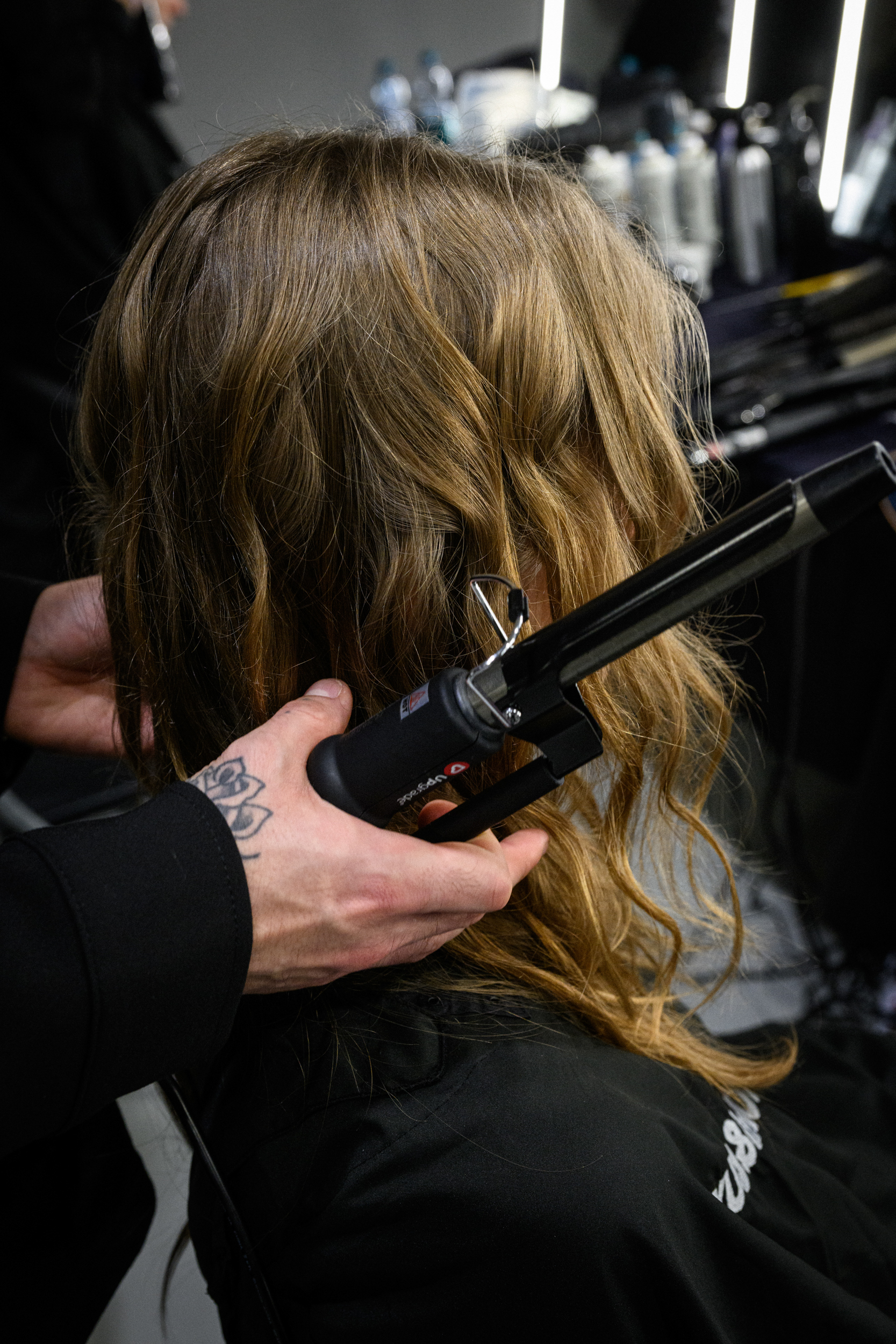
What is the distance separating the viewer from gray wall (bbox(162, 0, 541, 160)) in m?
2.85

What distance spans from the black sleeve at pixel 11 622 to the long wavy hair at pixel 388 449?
18 cm

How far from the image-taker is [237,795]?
1.66 ft

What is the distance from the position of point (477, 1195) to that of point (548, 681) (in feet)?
1.07

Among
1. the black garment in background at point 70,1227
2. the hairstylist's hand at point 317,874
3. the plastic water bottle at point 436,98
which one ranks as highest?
the plastic water bottle at point 436,98

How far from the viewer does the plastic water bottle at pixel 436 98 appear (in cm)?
241

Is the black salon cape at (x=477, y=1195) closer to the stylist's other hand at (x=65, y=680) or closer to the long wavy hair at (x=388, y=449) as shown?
the long wavy hair at (x=388, y=449)

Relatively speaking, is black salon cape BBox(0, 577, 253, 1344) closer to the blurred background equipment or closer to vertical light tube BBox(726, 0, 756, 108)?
the blurred background equipment

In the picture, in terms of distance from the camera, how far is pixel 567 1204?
0.56m

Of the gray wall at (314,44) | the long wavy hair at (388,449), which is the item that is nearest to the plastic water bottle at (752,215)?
the gray wall at (314,44)

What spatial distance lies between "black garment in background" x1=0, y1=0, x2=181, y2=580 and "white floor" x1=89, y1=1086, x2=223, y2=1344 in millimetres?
1163

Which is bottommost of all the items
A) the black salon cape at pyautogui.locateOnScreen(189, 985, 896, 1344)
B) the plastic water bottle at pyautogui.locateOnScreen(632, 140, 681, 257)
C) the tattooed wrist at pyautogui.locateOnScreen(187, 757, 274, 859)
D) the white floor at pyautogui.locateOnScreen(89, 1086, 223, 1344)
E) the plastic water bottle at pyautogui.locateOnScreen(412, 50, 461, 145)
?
the white floor at pyautogui.locateOnScreen(89, 1086, 223, 1344)

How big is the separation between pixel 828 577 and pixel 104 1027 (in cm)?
125

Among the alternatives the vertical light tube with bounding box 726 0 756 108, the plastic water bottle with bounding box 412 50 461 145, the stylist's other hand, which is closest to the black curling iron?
the stylist's other hand

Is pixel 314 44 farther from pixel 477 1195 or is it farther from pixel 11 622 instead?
pixel 477 1195
